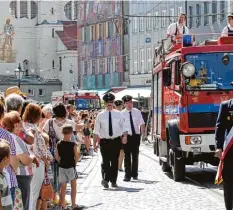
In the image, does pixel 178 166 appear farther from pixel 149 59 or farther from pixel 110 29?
pixel 110 29

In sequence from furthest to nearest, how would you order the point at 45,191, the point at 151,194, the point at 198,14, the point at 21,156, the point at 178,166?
the point at 198,14 < the point at 178,166 < the point at 151,194 < the point at 45,191 < the point at 21,156

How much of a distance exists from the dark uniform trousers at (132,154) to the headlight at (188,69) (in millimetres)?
2925

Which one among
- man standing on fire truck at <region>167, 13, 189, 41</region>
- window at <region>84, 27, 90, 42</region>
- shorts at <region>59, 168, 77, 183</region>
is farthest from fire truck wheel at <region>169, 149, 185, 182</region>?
window at <region>84, 27, 90, 42</region>

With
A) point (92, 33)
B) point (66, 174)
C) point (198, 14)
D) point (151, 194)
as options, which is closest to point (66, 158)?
point (66, 174)

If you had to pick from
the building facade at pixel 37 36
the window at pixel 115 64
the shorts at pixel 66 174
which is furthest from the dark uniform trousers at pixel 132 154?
the building facade at pixel 37 36

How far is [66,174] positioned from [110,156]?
400 cm

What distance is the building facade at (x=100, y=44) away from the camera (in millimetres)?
88562

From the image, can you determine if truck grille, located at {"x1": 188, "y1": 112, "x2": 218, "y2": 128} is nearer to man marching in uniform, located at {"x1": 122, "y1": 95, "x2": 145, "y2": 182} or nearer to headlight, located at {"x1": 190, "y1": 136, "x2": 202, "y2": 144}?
headlight, located at {"x1": 190, "y1": 136, "x2": 202, "y2": 144}

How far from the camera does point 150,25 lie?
79.8 meters

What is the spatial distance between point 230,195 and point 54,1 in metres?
108

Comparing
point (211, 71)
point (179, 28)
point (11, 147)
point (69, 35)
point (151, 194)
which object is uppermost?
point (69, 35)

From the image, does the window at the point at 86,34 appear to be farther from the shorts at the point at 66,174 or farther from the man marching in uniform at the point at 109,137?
the shorts at the point at 66,174

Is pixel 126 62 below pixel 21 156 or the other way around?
the other way around

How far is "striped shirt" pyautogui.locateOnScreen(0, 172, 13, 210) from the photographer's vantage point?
809 cm
